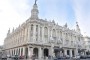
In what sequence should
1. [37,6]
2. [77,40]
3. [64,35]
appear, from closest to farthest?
[37,6], [64,35], [77,40]

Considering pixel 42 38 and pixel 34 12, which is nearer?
pixel 42 38

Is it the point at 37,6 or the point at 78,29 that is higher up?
the point at 37,6

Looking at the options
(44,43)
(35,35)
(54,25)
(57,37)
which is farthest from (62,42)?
(35,35)

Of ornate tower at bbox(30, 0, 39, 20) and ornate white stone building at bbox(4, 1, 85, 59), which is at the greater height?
ornate tower at bbox(30, 0, 39, 20)

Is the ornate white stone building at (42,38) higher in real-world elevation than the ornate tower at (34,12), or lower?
lower

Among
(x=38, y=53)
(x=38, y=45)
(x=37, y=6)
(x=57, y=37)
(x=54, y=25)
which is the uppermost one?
(x=37, y=6)

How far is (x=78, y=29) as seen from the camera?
209ft

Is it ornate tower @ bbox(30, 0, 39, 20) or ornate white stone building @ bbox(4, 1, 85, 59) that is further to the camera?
ornate tower @ bbox(30, 0, 39, 20)

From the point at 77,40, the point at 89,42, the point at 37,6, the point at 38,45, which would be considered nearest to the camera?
the point at 38,45

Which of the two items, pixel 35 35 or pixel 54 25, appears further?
pixel 54 25

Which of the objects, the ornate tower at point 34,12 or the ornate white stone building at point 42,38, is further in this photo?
the ornate tower at point 34,12

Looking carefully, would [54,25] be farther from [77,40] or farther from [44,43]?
[77,40]

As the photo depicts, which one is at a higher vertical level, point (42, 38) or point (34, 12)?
point (34, 12)

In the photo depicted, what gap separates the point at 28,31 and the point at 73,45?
2496 centimetres
